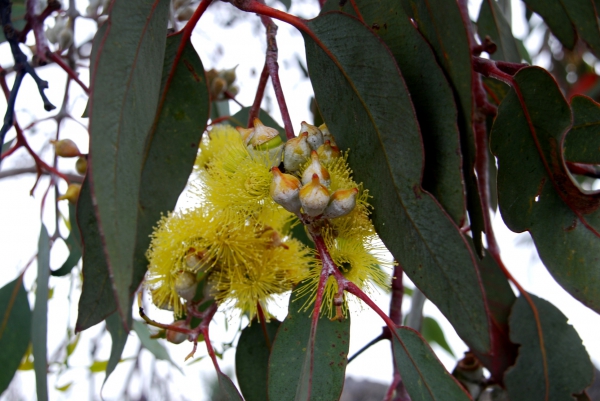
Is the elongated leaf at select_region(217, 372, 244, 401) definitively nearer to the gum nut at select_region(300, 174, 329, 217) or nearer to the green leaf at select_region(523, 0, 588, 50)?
the gum nut at select_region(300, 174, 329, 217)

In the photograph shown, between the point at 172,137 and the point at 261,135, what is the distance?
22 cm

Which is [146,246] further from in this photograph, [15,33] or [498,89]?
[498,89]

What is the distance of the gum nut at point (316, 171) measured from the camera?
68 centimetres

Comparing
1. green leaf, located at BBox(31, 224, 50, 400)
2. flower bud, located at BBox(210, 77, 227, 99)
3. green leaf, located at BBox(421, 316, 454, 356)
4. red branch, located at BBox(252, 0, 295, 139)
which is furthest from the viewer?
green leaf, located at BBox(421, 316, 454, 356)

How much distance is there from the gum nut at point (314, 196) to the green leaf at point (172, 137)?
1.08 ft

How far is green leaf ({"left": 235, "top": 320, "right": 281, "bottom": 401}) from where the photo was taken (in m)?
0.95

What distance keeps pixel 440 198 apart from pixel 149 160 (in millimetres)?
487

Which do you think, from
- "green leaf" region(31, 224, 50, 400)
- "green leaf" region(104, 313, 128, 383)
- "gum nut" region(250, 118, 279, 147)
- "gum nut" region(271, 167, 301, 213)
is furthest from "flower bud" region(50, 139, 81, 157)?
"gum nut" region(271, 167, 301, 213)

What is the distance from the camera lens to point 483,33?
4.26ft

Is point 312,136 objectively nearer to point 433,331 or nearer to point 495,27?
point 495,27

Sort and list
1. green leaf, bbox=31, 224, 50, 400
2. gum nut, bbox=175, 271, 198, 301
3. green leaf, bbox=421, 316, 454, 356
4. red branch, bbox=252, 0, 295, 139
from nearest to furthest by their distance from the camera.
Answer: red branch, bbox=252, 0, 295, 139 → gum nut, bbox=175, 271, 198, 301 → green leaf, bbox=31, 224, 50, 400 → green leaf, bbox=421, 316, 454, 356

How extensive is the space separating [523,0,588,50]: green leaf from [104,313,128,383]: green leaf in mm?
1029

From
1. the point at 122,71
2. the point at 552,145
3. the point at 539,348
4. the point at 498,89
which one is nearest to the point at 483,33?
the point at 498,89

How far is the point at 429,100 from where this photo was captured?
71cm
